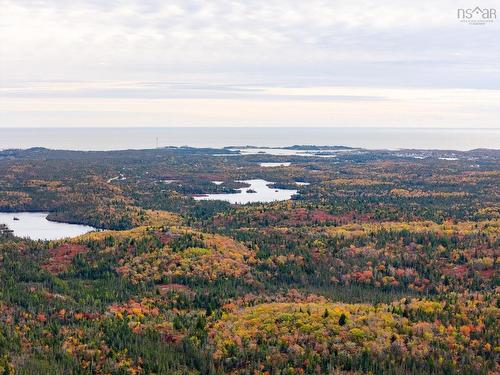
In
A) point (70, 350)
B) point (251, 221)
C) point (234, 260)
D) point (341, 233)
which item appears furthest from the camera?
point (251, 221)

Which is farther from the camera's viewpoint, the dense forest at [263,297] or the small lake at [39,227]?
the small lake at [39,227]

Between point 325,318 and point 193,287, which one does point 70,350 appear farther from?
point 193,287

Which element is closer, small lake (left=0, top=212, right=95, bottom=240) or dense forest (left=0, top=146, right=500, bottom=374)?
dense forest (left=0, top=146, right=500, bottom=374)

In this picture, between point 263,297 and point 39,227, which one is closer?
point 263,297

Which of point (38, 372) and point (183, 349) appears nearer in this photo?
point (38, 372)

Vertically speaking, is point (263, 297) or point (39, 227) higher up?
point (39, 227)

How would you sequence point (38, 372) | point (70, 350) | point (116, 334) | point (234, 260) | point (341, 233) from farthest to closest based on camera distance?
point (341, 233) → point (234, 260) → point (116, 334) → point (70, 350) → point (38, 372)

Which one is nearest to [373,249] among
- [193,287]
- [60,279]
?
[193,287]
